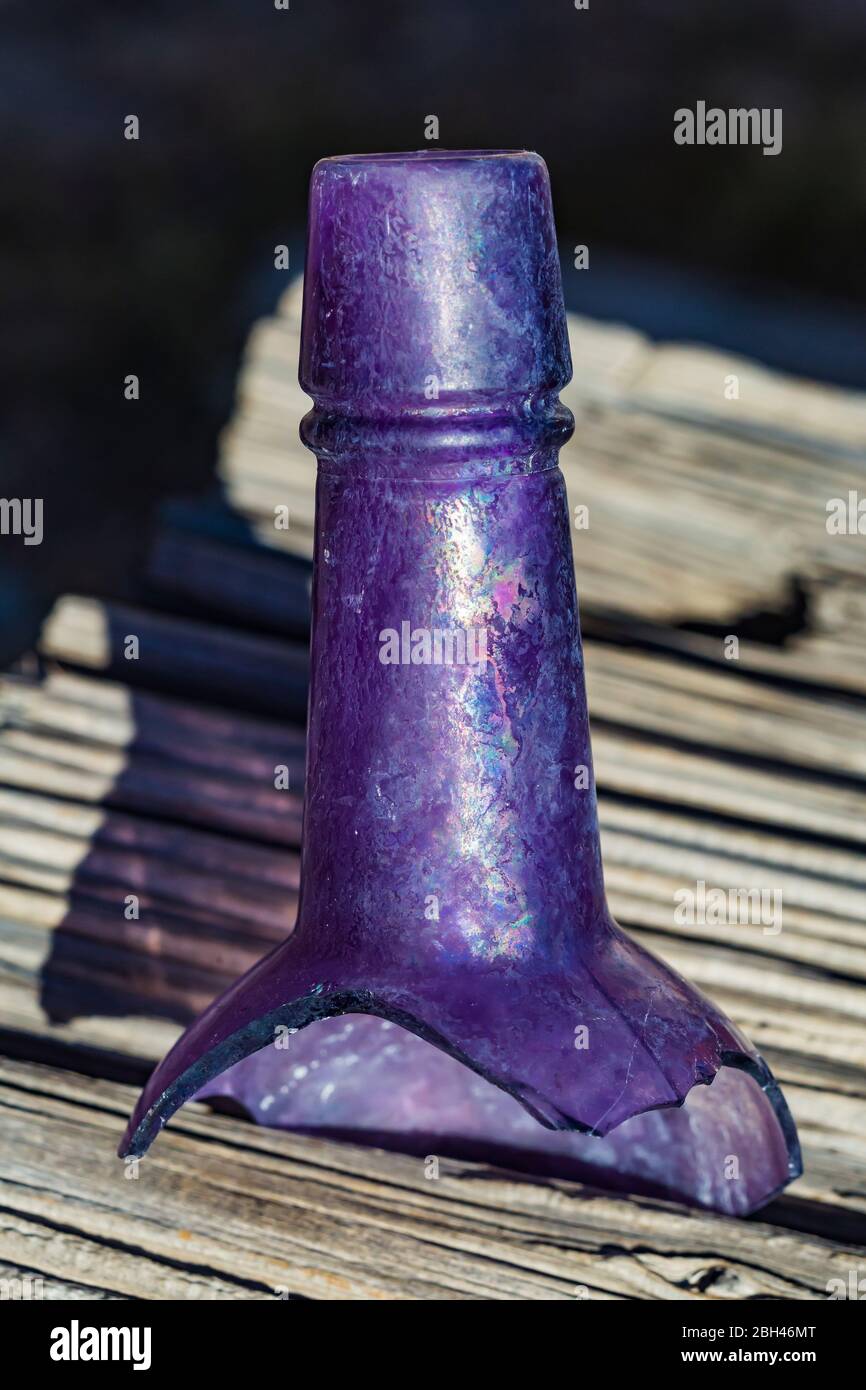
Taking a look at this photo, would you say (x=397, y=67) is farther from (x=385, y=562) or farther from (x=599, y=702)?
(x=385, y=562)

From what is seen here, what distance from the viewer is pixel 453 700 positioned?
1218 millimetres

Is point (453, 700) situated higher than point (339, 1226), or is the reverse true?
point (453, 700)

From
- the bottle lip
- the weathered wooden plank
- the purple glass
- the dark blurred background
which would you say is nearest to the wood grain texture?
the weathered wooden plank

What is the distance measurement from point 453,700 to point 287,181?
6.01 metres

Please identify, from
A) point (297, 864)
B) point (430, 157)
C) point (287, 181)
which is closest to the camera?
point (430, 157)

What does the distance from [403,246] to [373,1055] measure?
2.34ft

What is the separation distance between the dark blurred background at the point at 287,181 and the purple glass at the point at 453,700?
2.19 m

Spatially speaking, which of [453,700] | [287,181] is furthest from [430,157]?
[287,181]

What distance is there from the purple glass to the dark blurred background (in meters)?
2.19

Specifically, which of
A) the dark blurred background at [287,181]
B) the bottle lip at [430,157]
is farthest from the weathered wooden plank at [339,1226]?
the dark blurred background at [287,181]

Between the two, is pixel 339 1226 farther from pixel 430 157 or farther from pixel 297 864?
pixel 430 157

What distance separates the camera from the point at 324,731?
4.19ft

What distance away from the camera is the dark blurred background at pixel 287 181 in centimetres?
480

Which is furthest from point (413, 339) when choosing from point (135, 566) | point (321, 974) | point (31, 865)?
point (135, 566)
